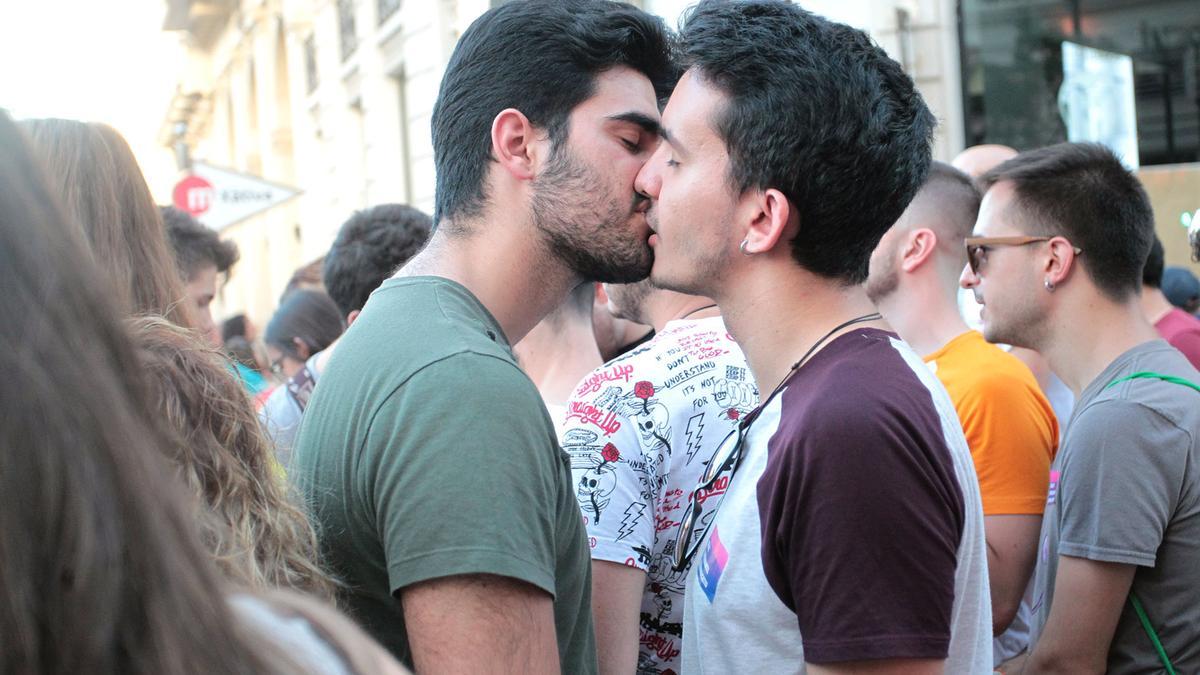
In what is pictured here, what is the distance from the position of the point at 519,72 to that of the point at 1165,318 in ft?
12.1

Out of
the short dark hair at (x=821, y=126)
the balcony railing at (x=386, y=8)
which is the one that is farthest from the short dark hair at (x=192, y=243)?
the balcony railing at (x=386, y=8)

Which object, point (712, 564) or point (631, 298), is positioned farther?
point (631, 298)

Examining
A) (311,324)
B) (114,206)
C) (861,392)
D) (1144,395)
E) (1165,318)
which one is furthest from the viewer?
(311,324)

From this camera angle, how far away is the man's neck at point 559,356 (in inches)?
143

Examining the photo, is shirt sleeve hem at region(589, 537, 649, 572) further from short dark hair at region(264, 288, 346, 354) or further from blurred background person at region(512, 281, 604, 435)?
short dark hair at region(264, 288, 346, 354)

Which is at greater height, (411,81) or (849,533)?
(411,81)

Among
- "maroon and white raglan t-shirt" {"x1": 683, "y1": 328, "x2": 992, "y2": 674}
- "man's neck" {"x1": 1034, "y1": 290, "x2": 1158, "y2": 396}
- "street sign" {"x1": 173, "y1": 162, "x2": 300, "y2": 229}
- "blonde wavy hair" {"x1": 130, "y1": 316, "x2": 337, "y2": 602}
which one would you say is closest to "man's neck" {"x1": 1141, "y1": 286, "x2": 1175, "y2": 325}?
"man's neck" {"x1": 1034, "y1": 290, "x2": 1158, "y2": 396}

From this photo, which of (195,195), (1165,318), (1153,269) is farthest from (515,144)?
(195,195)

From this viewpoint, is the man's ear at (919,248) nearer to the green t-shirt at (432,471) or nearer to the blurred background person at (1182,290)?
the green t-shirt at (432,471)

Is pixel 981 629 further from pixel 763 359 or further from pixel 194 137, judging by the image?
pixel 194 137

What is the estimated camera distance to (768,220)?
7.37 feet

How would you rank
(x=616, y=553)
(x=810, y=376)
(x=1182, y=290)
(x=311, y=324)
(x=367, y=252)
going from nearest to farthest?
(x=810, y=376) → (x=616, y=553) → (x=367, y=252) → (x=311, y=324) → (x=1182, y=290)

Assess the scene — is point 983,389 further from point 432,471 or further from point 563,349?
point 432,471

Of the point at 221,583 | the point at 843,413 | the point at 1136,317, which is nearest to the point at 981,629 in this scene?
the point at 843,413
